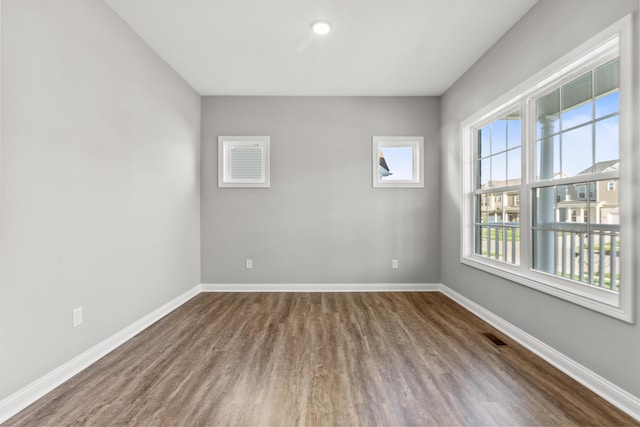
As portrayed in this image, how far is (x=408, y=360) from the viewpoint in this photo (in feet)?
7.11

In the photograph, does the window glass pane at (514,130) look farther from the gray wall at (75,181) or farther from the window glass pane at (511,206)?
the gray wall at (75,181)

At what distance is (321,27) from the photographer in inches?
100

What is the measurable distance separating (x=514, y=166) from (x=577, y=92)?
780 mm

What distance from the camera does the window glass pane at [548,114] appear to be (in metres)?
2.24

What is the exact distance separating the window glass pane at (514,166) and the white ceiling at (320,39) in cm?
113

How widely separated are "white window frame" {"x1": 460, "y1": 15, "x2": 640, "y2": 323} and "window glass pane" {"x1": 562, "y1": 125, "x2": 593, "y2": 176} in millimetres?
83

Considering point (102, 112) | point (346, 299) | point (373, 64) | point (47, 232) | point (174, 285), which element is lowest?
point (346, 299)

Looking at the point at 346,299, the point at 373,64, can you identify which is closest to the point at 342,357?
the point at 346,299

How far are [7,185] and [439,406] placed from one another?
279 centimetres

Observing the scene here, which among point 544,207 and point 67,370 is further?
point 544,207

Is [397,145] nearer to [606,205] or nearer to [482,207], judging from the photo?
[482,207]

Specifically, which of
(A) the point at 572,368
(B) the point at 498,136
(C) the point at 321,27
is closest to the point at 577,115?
(B) the point at 498,136

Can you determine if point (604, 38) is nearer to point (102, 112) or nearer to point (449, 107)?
point (449, 107)

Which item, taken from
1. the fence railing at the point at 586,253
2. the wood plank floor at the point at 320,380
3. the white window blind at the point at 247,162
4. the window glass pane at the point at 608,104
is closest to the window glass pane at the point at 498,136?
the fence railing at the point at 586,253
